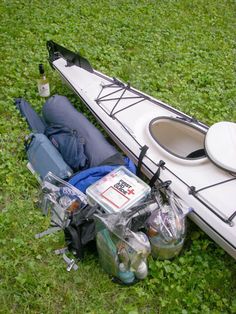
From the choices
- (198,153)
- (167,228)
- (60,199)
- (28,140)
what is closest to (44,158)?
(28,140)

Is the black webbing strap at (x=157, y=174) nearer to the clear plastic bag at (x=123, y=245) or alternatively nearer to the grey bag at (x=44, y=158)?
the clear plastic bag at (x=123, y=245)

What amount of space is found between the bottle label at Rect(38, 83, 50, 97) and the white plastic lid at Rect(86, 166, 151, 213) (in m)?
1.80

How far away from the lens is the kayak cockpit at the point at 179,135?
3350mm

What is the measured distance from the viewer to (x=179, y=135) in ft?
11.4

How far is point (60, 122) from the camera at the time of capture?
3545 mm

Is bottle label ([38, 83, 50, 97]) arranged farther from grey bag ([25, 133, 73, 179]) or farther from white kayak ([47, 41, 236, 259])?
grey bag ([25, 133, 73, 179])

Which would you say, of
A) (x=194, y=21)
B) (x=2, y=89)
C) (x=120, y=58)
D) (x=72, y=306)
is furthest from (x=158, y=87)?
(x=72, y=306)

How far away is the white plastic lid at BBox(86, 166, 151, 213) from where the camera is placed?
2.47m

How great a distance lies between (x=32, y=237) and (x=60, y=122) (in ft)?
4.03

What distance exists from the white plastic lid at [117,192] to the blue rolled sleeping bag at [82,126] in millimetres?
498

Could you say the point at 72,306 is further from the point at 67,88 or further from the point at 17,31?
the point at 17,31

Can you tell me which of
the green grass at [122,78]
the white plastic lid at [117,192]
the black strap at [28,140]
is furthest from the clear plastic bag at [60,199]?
the black strap at [28,140]

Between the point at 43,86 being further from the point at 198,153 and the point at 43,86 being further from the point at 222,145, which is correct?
the point at 222,145

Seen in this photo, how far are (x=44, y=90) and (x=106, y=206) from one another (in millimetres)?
Answer: 2084
